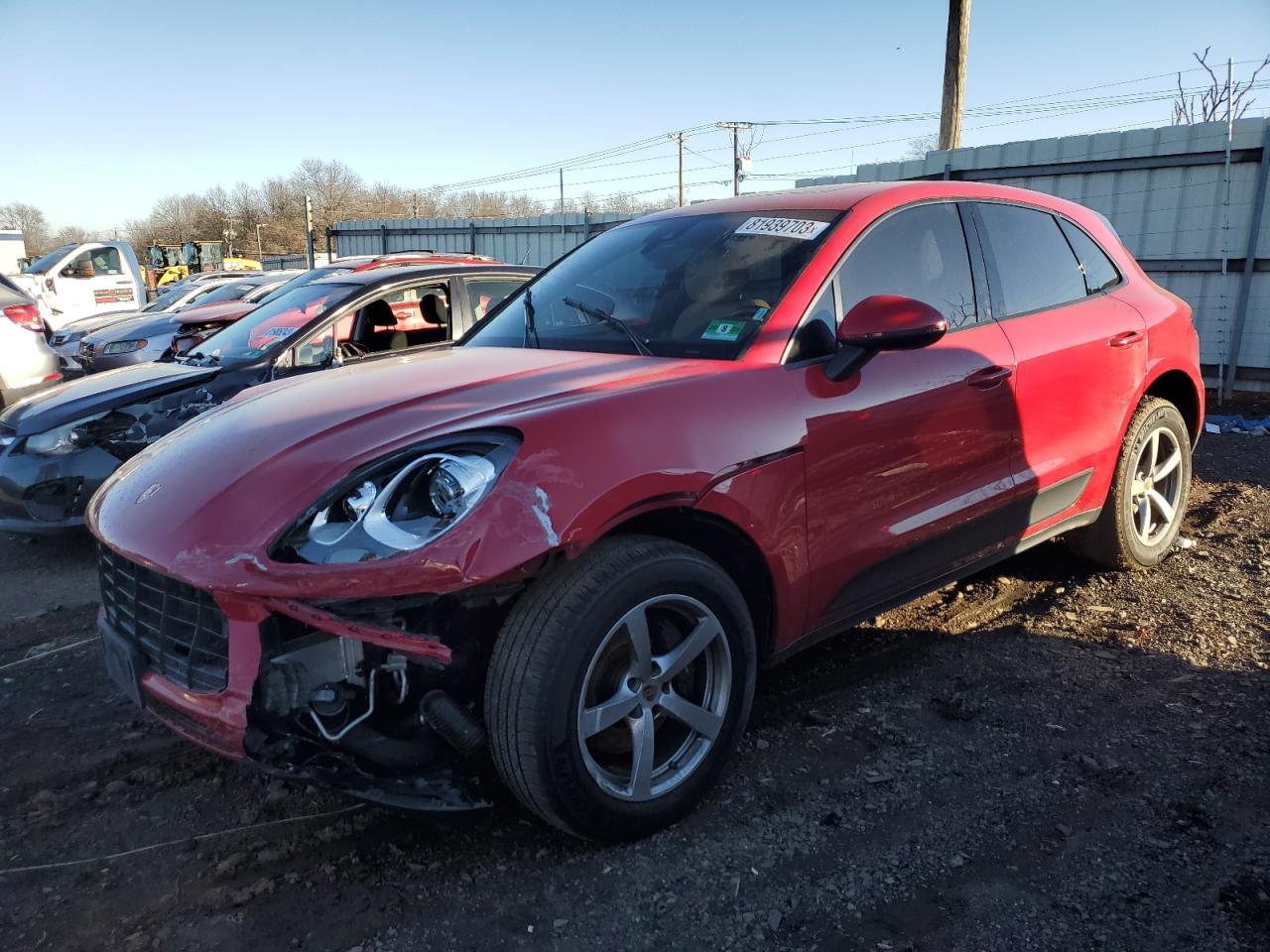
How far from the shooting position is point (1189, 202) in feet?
29.2

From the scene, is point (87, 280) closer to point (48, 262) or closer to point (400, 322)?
point (48, 262)

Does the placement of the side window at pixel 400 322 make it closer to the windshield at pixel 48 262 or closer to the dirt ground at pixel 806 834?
the dirt ground at pixel 806 834

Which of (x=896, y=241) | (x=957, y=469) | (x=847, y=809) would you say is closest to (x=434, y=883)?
(x=847, y=809)

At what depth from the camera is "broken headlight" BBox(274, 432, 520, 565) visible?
207 centimetres

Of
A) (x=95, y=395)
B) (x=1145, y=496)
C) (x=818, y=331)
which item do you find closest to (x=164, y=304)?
(x=95, y=395)

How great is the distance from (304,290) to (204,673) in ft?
15.5

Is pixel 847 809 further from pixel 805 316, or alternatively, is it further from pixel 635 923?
pixel 805 316

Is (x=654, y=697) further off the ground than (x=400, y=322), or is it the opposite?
(x=400, y=322)

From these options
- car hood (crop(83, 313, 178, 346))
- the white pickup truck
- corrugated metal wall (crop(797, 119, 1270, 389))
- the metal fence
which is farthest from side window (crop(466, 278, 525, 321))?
the metal fence

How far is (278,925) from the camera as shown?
217 centimetres

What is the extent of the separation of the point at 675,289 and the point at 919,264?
0.89 meters

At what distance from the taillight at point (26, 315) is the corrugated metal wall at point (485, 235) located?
9103 mm

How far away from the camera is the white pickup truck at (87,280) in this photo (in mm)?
14781

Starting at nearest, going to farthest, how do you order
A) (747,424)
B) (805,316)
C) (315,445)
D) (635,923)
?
1. (635,923)
2. (315,445)
3. (747,424)
4. (805,316)
